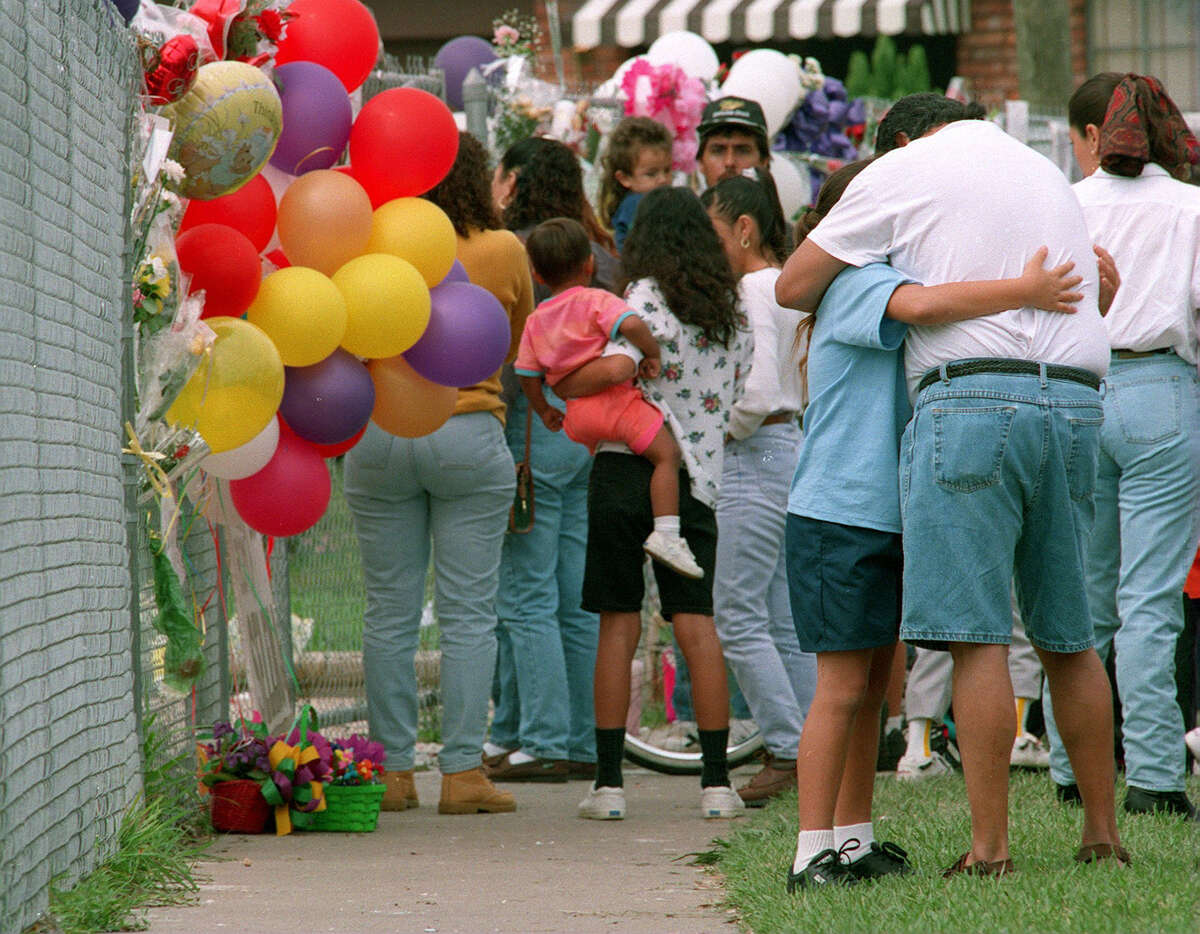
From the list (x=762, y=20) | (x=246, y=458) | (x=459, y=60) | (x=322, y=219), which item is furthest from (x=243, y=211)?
(x=762, y=20)

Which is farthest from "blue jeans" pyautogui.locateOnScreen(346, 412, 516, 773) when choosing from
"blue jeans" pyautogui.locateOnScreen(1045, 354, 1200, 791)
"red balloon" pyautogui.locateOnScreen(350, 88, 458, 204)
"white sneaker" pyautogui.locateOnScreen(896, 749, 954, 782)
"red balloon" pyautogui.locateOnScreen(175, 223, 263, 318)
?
"blue jeans" pyautogui.locateOnScreen(1045, 354, 1200, 791)

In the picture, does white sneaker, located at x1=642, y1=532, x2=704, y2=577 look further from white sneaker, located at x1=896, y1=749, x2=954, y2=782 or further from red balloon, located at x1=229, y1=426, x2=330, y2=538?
white sneaker, located at x1=896, y1=749, x2=954, y2=782

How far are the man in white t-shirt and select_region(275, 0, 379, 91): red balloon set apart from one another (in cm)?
183

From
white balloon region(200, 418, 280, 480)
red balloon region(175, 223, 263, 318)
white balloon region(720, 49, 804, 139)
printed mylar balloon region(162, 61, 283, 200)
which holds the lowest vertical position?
white balloon region(200, 418, 280, 480)

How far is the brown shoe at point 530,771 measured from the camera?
248 inches

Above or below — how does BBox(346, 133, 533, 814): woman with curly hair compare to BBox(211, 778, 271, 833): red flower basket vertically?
above

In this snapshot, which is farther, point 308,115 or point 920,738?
point 920,738

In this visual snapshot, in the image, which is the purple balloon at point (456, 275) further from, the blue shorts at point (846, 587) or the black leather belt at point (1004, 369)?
the black leather belt at point (1004, 369)

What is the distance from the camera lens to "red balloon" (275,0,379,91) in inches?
193

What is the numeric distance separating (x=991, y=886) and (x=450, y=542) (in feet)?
8.02

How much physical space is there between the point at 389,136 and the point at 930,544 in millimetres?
2152

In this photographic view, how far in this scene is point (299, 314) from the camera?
4.57 m

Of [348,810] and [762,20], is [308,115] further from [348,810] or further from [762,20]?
[762,20]

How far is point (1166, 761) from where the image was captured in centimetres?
478
